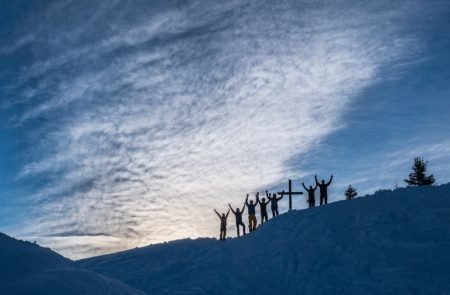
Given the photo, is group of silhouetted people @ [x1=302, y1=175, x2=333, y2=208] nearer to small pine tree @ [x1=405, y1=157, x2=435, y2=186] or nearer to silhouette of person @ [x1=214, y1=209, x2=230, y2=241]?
silhouette of person @ [x1=214, y1=209, x2=230, y2=241]

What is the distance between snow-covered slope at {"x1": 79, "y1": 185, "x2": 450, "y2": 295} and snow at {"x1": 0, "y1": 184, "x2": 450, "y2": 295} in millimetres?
37

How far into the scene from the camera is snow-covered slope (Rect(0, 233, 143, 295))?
9.05m

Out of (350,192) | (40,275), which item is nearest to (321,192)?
(40,275)

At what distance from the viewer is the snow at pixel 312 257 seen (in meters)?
14.6

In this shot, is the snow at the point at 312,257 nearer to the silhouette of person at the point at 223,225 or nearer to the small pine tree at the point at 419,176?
the silhouette of person at the point at 223,225

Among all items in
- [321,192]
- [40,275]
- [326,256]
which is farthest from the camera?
[321,192]

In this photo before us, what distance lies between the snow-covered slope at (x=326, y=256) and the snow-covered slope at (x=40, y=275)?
21.1ft

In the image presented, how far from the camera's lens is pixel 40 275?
32.1 feet

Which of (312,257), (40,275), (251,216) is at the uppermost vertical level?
(251,216)

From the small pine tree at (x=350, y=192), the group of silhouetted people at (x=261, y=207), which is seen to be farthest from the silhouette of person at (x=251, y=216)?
the small pine tree at (x=350, y=192)

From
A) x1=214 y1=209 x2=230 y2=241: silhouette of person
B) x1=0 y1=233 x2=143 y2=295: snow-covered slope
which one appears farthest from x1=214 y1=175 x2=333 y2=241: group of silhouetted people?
x1=0 y1=233 x2=143 y2=295: snow-covered slope

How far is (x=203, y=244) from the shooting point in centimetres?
2372

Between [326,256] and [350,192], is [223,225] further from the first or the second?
[350,192]

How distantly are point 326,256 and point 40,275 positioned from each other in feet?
38.3
